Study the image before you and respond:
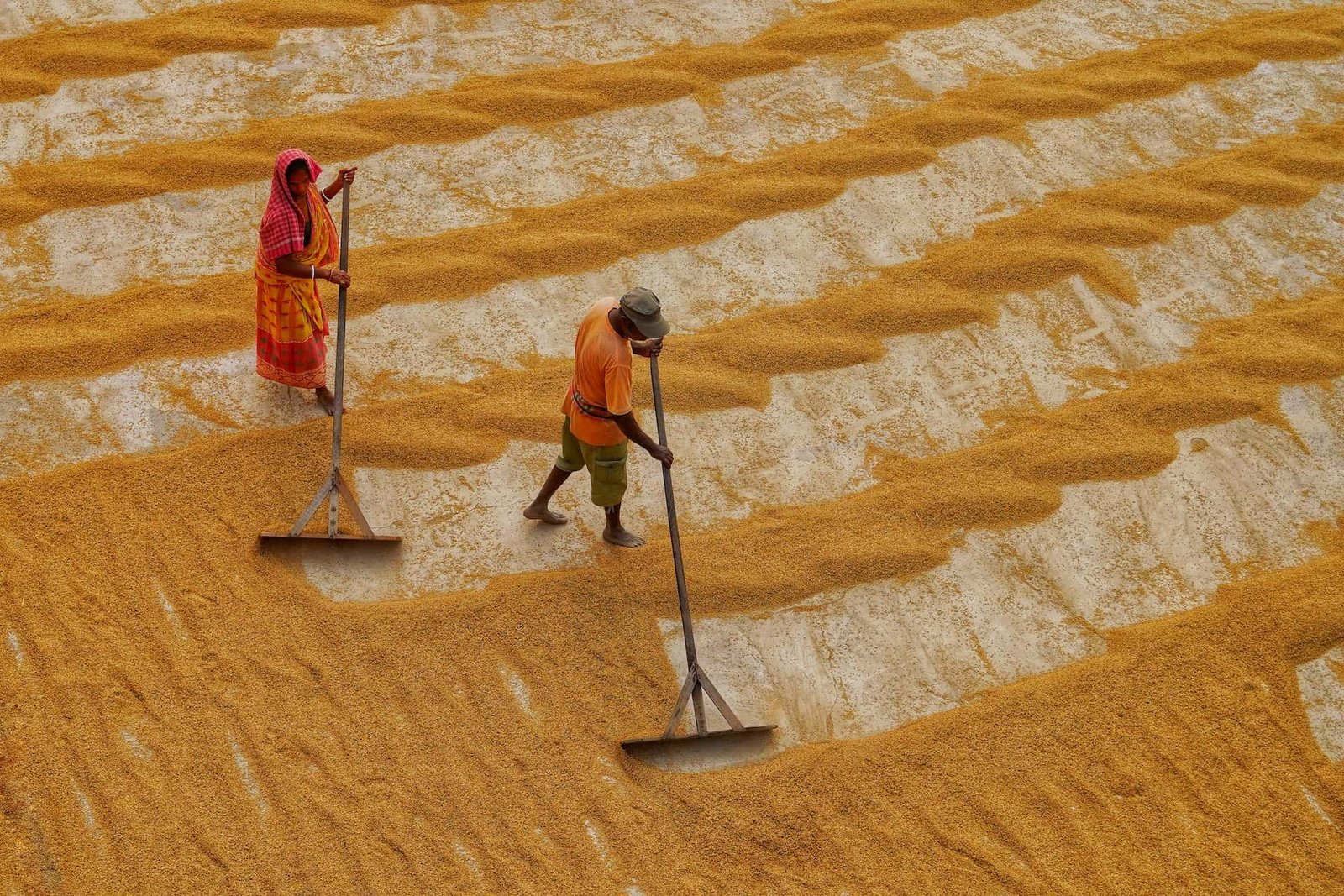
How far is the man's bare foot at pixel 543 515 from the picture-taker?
445cm

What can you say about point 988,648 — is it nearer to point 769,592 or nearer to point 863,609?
point 863,609

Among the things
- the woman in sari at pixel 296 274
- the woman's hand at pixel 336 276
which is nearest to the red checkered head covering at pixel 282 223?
the woman in sari at pixel 296 274

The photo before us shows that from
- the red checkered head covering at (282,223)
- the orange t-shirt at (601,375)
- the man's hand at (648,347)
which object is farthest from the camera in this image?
the red checkered head covering at (282,223)

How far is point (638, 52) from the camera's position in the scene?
643 centimetres

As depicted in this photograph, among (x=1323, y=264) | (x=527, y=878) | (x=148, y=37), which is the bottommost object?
(x=527, y=878)

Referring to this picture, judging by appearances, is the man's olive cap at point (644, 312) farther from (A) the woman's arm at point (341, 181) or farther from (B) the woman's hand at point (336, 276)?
(A) the woman's arm at point (341, 181)

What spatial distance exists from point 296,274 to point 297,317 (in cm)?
22

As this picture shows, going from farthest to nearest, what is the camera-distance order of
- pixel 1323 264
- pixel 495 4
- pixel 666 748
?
pixel 495 4, pixel 1323 264, pixel 666 748

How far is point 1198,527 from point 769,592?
72.4 inches

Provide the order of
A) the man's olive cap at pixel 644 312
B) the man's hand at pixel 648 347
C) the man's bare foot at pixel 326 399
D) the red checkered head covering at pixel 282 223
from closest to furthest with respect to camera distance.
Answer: the man's olive cap at pixel 644 312 < the man's hand at pixel 648 347 < the red checkered head covering at pixel 282 223 < the man's bare foot at pixel 326 399

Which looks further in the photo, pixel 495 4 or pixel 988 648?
pixel 495 4

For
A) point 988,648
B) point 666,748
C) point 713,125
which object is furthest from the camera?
point 713,125

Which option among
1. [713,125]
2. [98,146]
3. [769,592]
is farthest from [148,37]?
[769,592]

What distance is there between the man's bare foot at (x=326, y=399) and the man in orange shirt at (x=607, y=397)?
3.45ft
